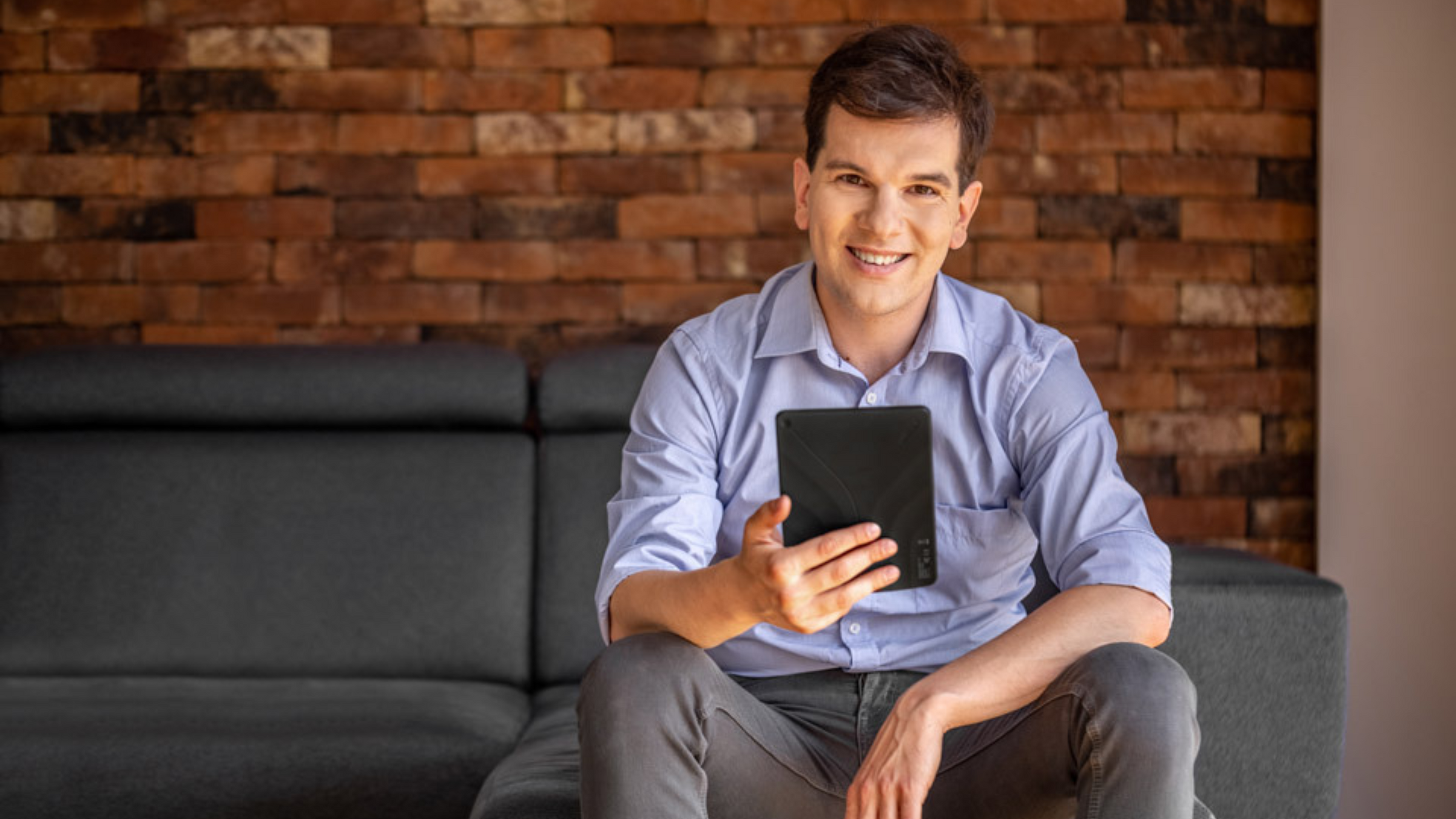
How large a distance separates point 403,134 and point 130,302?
0.60m

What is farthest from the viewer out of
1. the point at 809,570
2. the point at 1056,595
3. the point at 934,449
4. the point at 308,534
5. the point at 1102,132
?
the point at 1102,132

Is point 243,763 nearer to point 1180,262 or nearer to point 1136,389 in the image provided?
point 1136,389

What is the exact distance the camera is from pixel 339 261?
2463 millimetres

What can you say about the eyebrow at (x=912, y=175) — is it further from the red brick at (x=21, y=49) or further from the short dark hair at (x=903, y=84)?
the red brick at (x=21, y=49)

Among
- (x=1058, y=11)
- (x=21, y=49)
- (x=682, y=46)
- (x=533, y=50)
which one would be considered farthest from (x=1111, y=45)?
(x=21, y=49)

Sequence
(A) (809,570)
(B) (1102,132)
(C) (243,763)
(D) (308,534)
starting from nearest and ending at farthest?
(A) (809,570) < (C) (243,763) < (D) (308,534) < (B) (1102,132)

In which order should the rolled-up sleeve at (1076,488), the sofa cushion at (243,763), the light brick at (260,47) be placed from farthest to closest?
the light brick at (260,47)
the sofa cushion at (243,763)
the rolled-up sleeve at (1076,488)

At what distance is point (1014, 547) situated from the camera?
155cm

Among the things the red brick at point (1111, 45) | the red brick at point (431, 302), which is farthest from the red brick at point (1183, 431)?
the red brick at point (431, 302)

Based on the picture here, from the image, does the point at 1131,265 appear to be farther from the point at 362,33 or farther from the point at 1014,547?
the point at 362,33

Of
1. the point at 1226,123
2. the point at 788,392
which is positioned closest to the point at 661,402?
the point at 788,392

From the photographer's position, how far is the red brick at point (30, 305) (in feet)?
8.11

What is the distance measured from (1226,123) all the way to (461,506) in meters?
1.56

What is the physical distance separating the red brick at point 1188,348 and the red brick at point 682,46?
0.89 metres
